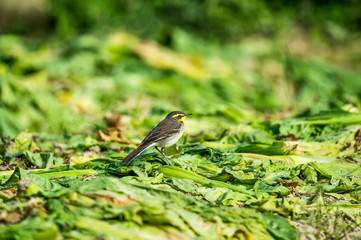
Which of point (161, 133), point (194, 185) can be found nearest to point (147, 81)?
point (161, 133)

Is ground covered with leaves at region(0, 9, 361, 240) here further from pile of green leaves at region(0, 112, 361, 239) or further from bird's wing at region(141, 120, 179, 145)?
bird's wing at region(141, 120, 179, 145)

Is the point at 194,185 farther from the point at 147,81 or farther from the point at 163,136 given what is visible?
the point at 147,81

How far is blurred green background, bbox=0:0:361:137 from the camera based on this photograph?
867cm

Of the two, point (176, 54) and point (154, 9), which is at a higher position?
point (154, 9)

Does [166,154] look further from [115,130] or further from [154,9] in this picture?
[154,9]

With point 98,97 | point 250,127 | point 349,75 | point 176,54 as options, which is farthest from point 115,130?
point 349,75

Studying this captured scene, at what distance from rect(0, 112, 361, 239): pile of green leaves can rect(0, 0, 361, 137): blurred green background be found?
1449 millimetres

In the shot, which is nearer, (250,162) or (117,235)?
(117,235)

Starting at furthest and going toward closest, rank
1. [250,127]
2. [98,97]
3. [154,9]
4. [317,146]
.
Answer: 1. [154,9]
2. [98,97]
3. [250,127]
4. [317,146]

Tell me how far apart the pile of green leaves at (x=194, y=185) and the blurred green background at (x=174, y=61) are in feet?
4.75

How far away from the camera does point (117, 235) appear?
3066 mm

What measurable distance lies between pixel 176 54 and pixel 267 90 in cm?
259

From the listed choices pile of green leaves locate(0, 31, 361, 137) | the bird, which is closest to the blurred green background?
pile of green leaves locate(0, 31, 361, 137)

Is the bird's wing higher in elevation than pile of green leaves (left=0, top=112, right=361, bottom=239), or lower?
higher
